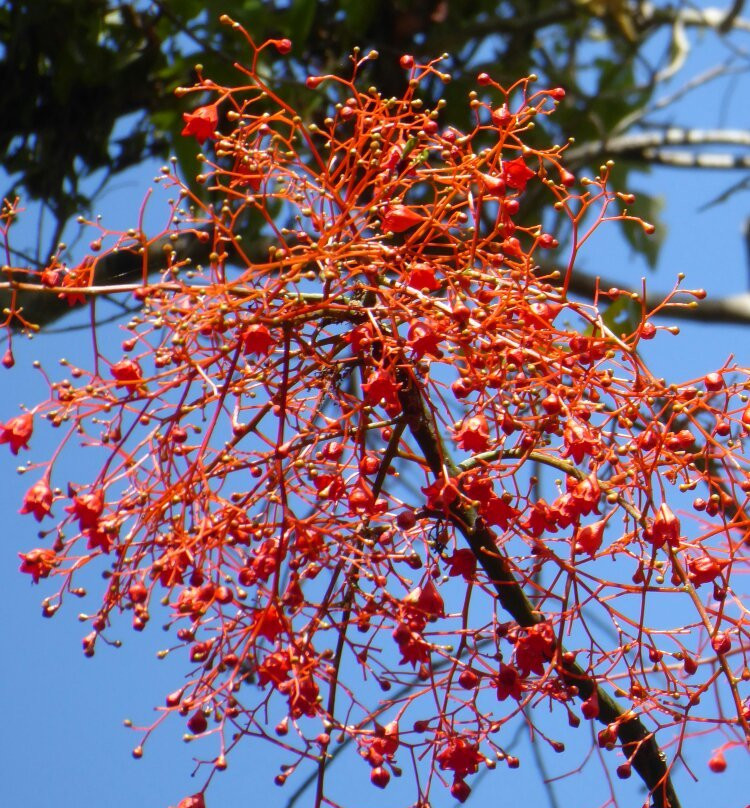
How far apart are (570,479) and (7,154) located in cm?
162

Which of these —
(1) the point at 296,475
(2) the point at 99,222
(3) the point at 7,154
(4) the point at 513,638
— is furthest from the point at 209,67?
(4) the point at 513,638

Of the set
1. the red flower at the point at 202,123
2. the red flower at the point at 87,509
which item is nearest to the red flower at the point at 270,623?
the red flower at the point at 87,509

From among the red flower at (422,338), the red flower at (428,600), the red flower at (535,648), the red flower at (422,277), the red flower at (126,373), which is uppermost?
the red flower at (422,277)

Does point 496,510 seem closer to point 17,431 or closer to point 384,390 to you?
point 384,390

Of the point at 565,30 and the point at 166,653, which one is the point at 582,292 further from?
the point at 166,653

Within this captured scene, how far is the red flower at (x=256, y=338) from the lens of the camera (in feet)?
3.36

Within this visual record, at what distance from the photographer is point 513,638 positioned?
1.14m

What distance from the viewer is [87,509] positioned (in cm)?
110

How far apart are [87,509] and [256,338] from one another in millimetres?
223

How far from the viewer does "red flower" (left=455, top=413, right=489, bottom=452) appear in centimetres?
106

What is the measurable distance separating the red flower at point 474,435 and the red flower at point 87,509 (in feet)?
1.04

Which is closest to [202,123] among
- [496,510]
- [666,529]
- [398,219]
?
[398,219]

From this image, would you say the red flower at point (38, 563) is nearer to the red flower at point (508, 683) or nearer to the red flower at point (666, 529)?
the red flower at point (508, 683)

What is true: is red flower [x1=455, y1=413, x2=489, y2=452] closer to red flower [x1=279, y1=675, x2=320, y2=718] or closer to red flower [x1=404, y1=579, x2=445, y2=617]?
red flower [x1=404, y1=579, x2=445, y2=617]
